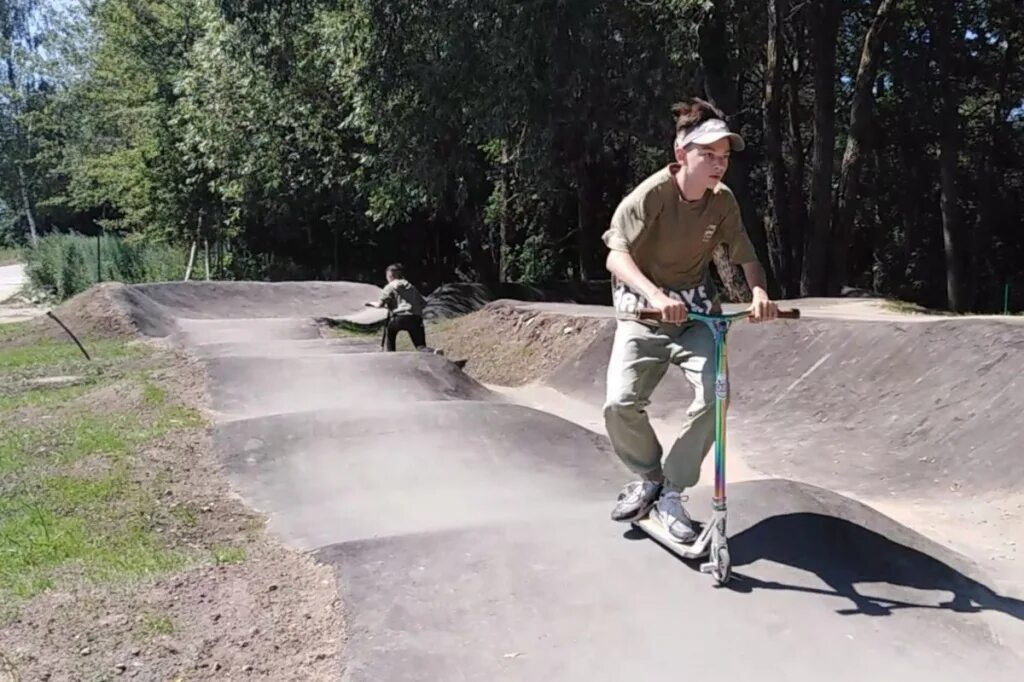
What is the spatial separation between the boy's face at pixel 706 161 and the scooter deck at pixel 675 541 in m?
1.55

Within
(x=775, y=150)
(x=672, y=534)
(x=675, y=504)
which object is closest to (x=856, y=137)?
(x=775, y=150)

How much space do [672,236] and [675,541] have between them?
1.36m

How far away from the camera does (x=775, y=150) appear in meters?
18.6

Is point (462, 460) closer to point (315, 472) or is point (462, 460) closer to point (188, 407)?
point (315, 472)

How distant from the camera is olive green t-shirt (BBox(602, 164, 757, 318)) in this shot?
4555 mm

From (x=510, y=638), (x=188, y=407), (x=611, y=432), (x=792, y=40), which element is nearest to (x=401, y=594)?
(x=510, y=638)

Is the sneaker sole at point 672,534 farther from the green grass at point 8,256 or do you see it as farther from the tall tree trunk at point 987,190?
the green grass at point 8,256

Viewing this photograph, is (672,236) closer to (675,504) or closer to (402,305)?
(675,504)

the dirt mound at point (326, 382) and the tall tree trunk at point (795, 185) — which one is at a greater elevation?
the tall tree trunk at point (795, 185)

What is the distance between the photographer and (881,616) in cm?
417

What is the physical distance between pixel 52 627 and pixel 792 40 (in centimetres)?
1974

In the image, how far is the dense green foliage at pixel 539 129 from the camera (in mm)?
16781

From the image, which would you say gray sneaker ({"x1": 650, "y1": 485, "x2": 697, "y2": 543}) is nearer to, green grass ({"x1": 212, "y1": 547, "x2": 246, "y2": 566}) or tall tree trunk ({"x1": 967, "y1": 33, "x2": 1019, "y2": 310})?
green grass ({"x1": 212, "y1": 547, "x2": 246, "y2": 566})

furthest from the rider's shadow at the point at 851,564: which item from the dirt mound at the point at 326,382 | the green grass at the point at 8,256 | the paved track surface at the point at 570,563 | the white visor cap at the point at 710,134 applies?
the green grass at the point at 8,256
